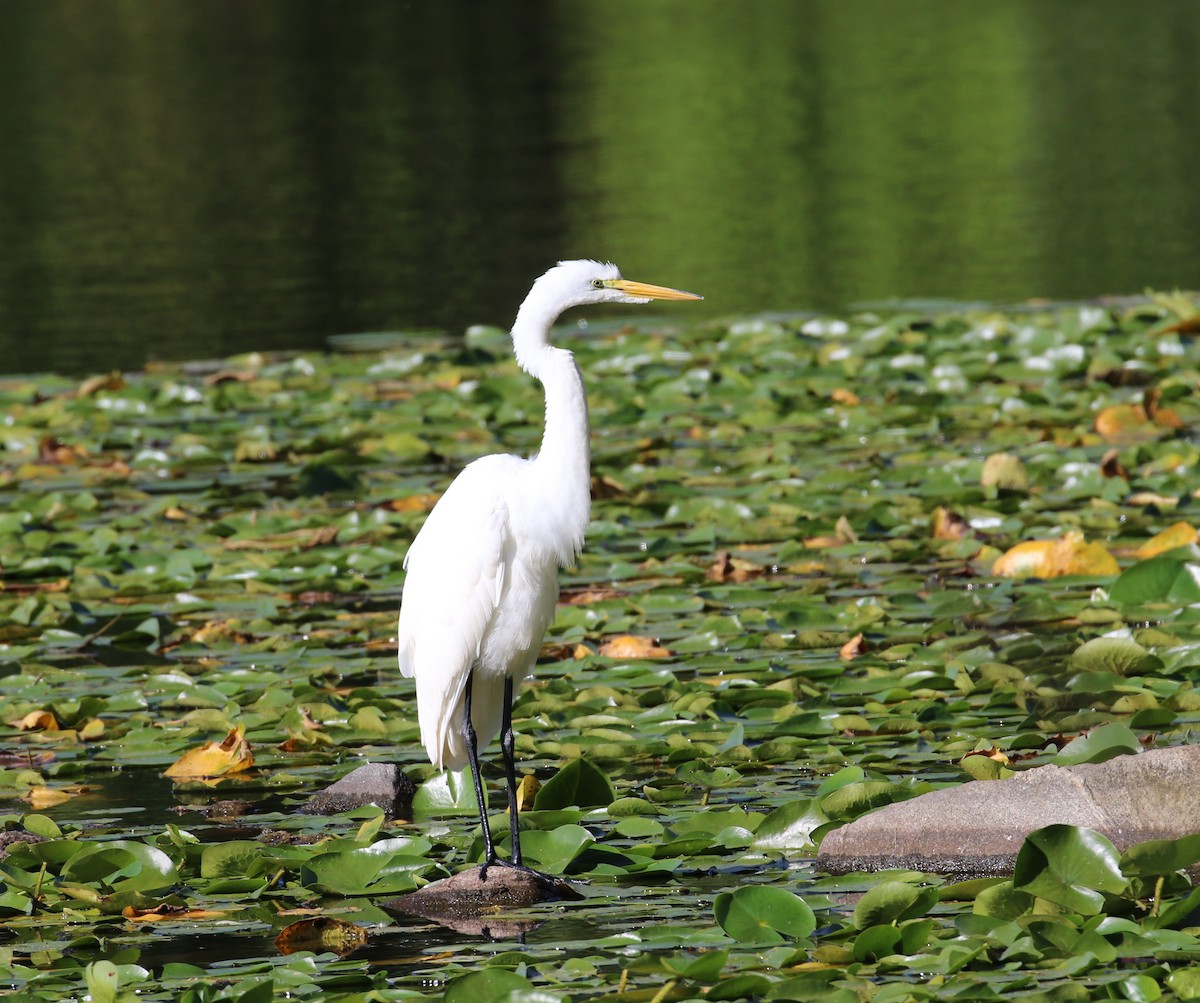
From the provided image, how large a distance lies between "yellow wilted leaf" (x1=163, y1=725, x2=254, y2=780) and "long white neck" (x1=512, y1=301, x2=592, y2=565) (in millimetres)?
1428

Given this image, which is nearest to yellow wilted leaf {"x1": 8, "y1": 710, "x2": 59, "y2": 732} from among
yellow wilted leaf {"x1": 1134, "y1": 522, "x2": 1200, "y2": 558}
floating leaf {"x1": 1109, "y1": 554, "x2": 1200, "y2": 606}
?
floating leaf {"x1": 1109, "y1": 554, "x2": 1200, "y2": 606}

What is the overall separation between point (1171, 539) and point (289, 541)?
375 cm

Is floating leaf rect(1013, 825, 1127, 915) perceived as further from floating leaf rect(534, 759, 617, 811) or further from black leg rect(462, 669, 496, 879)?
floating leaf rect(534, 759, 617, 811)

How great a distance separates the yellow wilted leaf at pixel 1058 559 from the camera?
7.29 meters

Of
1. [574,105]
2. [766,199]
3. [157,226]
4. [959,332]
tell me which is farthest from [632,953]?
[574,105]

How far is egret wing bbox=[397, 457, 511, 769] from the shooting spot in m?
5.06

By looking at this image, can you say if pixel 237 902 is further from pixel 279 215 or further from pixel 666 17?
pixel 666 17

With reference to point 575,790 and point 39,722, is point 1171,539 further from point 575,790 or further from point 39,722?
point 39,722

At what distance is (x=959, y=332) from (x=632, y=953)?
27.5 feet

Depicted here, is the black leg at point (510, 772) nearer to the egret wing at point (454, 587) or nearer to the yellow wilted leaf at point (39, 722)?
the egret wing at point (454, 587)

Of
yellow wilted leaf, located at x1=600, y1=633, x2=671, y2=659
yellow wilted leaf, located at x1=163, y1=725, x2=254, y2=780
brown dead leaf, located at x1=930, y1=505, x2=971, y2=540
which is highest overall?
brown dead leaf, located at x1=930, y1=505, x2=971, y2=540

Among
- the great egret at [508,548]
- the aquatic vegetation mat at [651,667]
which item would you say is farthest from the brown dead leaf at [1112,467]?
the great egret at [508,548]

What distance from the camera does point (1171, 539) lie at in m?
7.35

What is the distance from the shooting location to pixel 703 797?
545 centimetres
